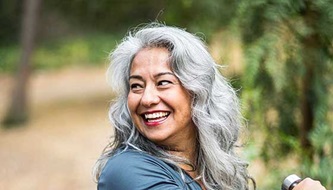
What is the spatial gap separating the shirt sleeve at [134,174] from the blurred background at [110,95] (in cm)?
75

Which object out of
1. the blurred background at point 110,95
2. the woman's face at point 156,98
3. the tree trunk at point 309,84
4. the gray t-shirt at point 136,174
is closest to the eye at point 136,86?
the woman's face at point 156,98

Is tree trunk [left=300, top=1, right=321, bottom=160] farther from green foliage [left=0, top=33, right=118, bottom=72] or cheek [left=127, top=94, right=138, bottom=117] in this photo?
green foliage [left=0, top=33, right=118, bottom=72]

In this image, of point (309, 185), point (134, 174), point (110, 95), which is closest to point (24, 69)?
point (110, 95)

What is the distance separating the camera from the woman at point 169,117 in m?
2.32

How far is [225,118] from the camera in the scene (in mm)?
2607

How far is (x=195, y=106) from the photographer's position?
2.46 m

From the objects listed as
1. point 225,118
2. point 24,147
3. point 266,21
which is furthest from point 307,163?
point 24,147

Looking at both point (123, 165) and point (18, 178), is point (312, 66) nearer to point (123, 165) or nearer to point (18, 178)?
point (123, 165)

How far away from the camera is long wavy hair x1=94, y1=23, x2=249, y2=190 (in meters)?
2.43

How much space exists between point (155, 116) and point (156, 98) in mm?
63

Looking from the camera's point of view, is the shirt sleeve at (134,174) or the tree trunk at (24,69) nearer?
the shirt sleeve at (134,174)

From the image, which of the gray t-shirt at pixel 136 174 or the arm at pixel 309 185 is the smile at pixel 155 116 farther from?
the arm at pixel 309 185

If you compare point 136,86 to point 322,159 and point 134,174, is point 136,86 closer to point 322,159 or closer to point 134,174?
point 134,174

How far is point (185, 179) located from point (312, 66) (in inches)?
64.6
